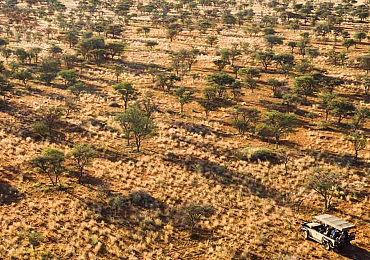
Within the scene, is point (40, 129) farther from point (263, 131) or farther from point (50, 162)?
point (263, 131)

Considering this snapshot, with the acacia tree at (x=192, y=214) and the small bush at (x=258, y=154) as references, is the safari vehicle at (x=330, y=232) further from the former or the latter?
the small bush at (x=258, y=154)

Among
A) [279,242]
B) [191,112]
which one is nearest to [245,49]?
[191,112]

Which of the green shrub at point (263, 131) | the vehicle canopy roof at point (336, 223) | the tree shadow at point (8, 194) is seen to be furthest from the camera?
the green shrub at point (263, 131)

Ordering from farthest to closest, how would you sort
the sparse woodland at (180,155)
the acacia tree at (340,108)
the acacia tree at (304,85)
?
the acacia tree at (304,85) < the acacia tree at (340,108) < the sparse woodland at (180,155)

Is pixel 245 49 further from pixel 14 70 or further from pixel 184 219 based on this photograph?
pixel 184 219

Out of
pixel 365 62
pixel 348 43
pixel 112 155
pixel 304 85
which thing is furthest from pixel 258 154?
pixel 348 43

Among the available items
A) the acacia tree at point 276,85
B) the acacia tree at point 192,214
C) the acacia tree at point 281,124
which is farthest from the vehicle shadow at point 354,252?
the acacia tree at point 276,85

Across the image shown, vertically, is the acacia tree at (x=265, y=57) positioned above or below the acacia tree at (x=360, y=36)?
below
